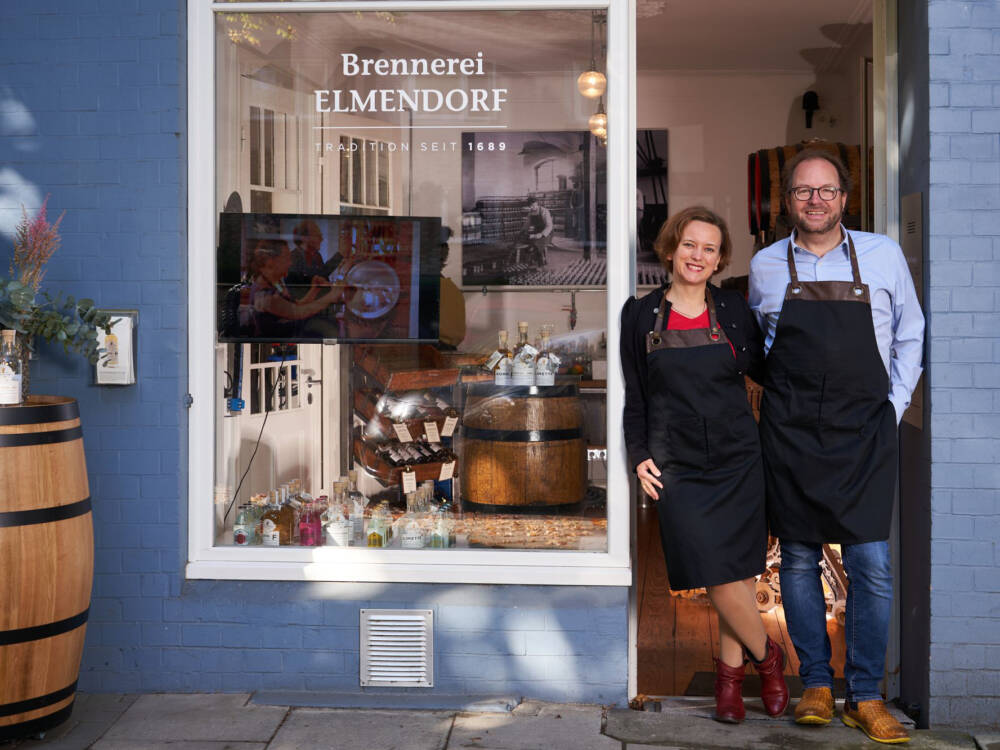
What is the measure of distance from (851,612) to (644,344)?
1.06 metres

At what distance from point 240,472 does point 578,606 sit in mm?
1320

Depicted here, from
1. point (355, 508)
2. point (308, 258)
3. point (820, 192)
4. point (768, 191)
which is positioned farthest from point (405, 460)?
point (768, 191)

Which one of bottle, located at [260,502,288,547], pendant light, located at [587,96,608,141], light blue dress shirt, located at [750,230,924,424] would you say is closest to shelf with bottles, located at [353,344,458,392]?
bottle, located at [260,502,288,547]

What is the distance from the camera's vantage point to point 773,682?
358 centimetres

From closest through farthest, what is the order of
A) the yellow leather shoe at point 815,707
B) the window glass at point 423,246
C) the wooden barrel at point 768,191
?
1. the yellow leather shoe at point 815,707
2. the window glass at point 423,246
3. the wooden barrel at point 768,191

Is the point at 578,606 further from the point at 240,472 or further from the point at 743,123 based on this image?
the point at 743,123

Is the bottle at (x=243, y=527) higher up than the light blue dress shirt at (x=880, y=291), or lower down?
lower down

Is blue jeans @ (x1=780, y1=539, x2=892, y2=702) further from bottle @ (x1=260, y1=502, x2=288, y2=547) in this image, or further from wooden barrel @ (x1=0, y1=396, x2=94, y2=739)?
wooden barrel @ (x1=0, y1=396, x2=94, y2=739)

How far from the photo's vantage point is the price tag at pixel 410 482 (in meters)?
4.06

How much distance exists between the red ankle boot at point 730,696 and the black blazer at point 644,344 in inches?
29.2

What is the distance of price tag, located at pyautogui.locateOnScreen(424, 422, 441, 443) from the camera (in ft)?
13.4

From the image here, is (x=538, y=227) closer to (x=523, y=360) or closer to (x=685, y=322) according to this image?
(x=523, y=360)

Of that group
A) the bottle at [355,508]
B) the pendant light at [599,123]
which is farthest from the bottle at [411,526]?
the pendant light at [599,123]

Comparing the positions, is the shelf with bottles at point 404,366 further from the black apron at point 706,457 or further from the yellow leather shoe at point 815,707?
the yellow leather shoe at point 815,707
